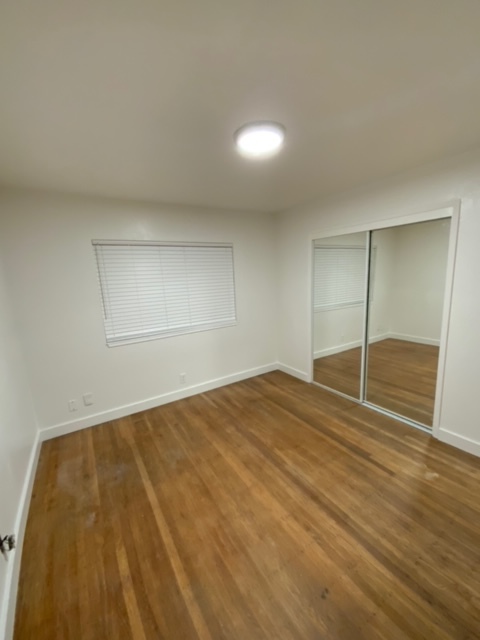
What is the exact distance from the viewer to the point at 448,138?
1.76m

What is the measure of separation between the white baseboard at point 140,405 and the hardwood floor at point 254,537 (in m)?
0.18

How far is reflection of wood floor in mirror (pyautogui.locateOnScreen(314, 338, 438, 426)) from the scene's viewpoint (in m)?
2.97

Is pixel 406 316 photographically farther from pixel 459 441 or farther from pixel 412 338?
pixel 459 441

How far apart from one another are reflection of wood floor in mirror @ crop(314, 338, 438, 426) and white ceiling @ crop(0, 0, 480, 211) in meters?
2.15

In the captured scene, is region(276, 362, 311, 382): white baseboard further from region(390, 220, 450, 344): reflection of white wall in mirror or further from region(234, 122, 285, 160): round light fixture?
region(234, 122, 285, 160): round light fixture

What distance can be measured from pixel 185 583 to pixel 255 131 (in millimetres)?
2521

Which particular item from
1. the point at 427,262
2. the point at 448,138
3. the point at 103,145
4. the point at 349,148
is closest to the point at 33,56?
the point at 103,145

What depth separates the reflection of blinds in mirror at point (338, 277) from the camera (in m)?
2.99

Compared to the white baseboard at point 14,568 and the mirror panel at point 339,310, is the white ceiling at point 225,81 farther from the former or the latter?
the white baseboard at point 14,568

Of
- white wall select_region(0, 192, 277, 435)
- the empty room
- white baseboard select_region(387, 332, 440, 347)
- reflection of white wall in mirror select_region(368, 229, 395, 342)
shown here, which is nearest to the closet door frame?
the empty room

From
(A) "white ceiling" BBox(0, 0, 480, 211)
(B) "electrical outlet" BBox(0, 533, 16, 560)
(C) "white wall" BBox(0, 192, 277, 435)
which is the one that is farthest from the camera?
(C) "white wall" BBox(0, 192, 277, 435)

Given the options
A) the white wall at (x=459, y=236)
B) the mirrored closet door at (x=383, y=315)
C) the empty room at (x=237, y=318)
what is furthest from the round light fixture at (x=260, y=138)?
the mirrored closet door at (x=383, y=315)

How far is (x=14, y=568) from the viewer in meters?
1.41

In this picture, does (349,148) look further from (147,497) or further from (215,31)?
(147,497)
